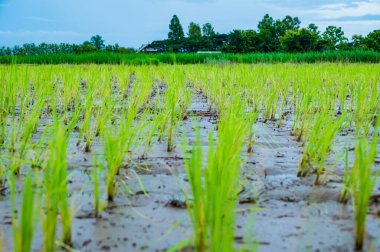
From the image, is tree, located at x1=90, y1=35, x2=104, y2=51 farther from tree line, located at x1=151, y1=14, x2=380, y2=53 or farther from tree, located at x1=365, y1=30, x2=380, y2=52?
tree, located at x1=365, y1=30, x2=380, y2=52

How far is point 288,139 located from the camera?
2.60m

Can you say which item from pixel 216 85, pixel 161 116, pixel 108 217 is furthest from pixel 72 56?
pixel 108 217

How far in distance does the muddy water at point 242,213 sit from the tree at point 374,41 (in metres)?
44.0

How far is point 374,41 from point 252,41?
482 inches

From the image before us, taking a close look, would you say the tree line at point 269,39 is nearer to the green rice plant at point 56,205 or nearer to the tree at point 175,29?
the tree at point 175,29

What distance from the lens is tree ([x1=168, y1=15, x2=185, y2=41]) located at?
57453mm

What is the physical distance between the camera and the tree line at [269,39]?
38188mm

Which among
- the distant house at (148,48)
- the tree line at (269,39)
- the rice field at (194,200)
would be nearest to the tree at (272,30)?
the tree line at (269,39)

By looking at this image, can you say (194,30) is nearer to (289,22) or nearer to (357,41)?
(289,22)

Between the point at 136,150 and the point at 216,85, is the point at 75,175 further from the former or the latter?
the point at 216,85

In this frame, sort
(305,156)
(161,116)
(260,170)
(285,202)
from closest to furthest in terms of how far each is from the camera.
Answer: (285,202), (305,156), (260,170), (161,116)

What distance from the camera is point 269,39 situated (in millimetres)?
48969

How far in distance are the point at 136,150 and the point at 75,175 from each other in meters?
0.46

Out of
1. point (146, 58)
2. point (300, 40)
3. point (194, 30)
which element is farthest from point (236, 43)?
point (146, 58)
